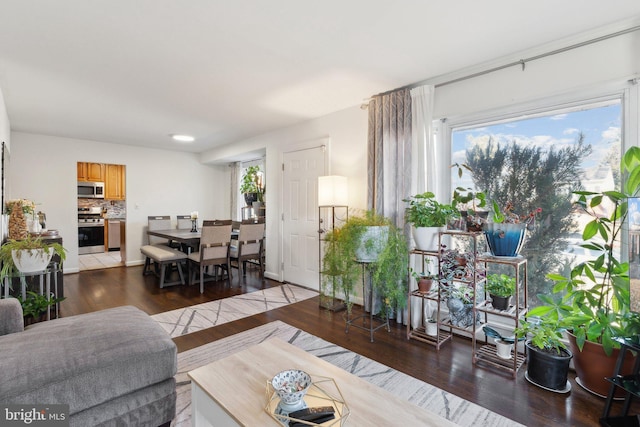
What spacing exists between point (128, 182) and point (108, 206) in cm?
253

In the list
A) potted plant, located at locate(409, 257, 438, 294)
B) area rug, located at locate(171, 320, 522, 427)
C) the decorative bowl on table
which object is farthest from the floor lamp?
the decorative bowl on table

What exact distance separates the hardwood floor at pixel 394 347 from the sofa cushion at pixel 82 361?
1084mm

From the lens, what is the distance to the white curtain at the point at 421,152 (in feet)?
9.52

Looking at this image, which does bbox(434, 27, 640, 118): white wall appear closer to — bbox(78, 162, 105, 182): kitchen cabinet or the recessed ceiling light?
the recessed ceiling light

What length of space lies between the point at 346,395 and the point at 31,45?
3.21 metres

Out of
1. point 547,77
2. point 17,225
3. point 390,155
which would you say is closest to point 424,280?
point 390,155

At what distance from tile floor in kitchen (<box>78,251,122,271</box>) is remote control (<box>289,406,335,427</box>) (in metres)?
6.29

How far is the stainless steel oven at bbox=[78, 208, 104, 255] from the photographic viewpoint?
711 centimetres

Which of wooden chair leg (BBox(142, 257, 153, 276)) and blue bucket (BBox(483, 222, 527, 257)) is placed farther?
wooden chair leg (BBox(142, 257, 153, 276))

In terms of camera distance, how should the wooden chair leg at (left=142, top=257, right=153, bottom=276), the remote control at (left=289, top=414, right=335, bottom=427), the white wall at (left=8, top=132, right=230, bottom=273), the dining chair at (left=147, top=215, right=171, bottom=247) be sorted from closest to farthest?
the remote control at (left=289, top=414, right=335, bottom=427)
the white wall at (left=8, top=132, right=230, bottom=273)
the wooden chair leg at (left=142, top=257, right=153, bottom=276)
the dining chair at (left=147, top=215, right=171, bottom=247)

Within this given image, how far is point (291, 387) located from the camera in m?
1.20

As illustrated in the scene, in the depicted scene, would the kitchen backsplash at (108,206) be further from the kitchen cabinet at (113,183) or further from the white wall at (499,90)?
the white wall at (499,90)

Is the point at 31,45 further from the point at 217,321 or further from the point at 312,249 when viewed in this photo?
the point at 312,249

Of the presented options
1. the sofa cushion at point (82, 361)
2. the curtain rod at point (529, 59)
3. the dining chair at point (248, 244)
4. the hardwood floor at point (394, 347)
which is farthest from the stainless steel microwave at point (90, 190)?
the curtain rod at point (529, 59)
